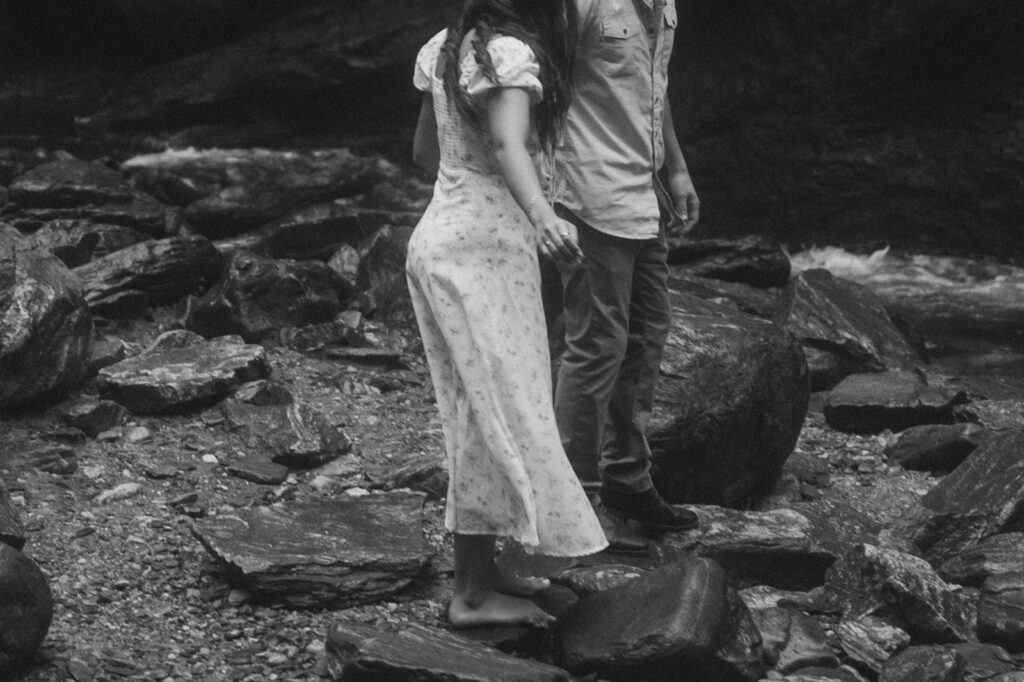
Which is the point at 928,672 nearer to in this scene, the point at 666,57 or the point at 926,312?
the point at 666,57

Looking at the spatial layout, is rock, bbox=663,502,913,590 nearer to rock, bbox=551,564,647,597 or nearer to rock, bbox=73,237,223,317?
rock, bbox=551,564,647,597

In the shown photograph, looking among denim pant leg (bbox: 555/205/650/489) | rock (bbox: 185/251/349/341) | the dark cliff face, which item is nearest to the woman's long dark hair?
denim pant leg (bbox: 555/205/650/489)

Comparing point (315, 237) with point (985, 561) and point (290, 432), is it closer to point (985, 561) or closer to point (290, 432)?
point (290, 432)

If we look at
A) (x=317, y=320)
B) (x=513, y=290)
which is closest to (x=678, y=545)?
(x=513, y=290)

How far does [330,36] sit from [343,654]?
10.4 m

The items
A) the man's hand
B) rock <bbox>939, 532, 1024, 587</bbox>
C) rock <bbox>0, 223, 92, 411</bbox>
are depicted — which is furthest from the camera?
rock <bbox>0, 223, 92, 411</bbox>

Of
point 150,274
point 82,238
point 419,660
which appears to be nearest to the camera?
point 419,660

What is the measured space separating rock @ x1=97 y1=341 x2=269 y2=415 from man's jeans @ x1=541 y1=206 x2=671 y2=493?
6.18 ft

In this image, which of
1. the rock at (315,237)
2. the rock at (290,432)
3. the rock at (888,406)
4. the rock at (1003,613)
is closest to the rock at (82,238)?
the rock at (315,237)

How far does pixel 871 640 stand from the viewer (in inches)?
141

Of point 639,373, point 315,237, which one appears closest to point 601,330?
point 639,373

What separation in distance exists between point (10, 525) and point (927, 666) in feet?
7.94

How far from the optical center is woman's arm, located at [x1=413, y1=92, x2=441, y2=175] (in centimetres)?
336

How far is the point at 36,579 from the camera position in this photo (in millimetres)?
3242
